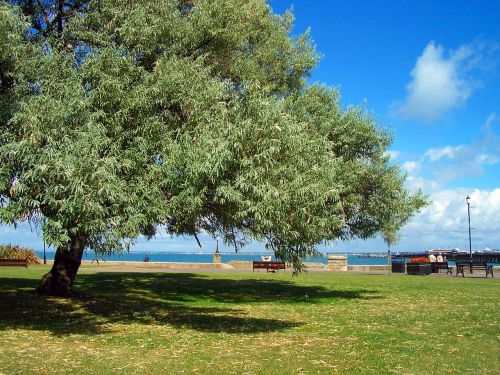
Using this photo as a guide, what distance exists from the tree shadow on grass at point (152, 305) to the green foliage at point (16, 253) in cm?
2311

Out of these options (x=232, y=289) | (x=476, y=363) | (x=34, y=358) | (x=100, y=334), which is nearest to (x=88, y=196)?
(x=34, y=358)

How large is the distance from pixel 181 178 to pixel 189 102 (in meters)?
2.21

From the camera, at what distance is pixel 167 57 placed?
13.4 m

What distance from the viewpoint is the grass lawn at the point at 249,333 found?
8242mm

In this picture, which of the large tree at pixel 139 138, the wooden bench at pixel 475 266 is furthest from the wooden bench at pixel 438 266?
the large tree at pixel 139 138

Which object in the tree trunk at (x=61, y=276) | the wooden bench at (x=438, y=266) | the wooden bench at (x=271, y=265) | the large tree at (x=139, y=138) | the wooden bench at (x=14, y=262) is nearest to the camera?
the large tree at (x=139, y=138)

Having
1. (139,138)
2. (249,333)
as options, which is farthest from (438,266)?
(139,138)

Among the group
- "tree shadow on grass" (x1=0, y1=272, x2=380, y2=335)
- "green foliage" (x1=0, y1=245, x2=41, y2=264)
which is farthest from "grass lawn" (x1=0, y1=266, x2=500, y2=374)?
"green foliage" (x1=0, y1=245, x2=41, y2=264)

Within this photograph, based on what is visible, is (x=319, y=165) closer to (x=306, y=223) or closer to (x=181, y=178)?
(x=306, y=223)

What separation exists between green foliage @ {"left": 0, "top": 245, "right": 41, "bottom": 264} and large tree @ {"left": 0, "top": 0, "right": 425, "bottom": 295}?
116ft

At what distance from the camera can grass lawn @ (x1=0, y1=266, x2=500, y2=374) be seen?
8.24 m

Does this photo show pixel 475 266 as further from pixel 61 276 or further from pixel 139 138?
pixel 139 138

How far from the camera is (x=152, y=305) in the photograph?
16828 millimetres

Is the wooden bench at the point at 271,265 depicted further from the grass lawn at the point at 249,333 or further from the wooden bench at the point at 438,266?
the grass lawn at the point at 249,333
